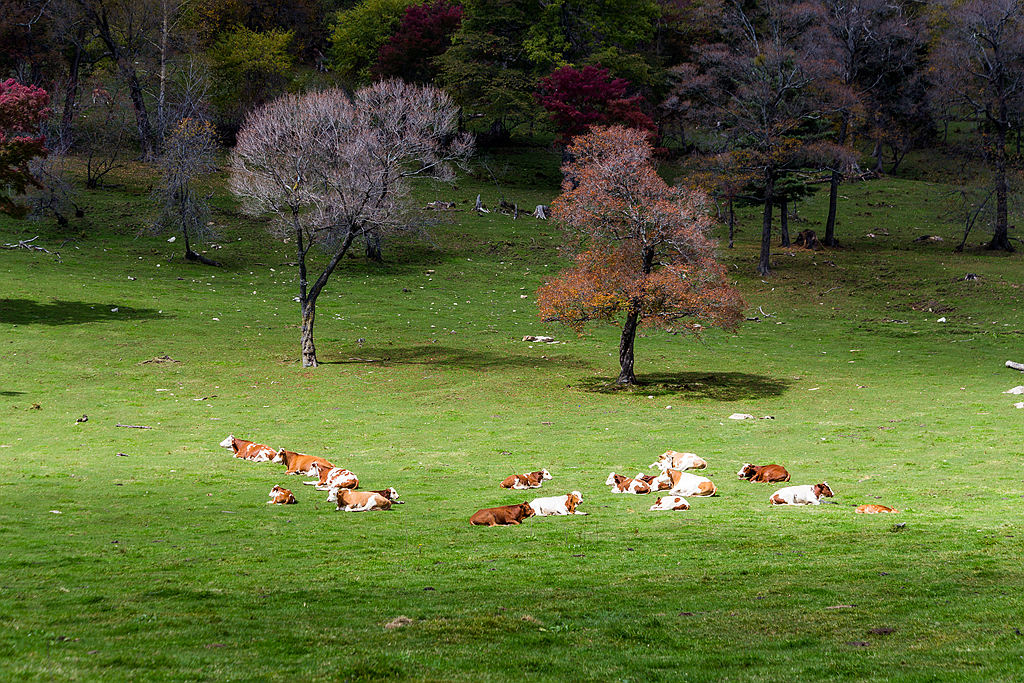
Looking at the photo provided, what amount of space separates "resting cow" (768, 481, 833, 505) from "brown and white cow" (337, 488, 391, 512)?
21.9 feet

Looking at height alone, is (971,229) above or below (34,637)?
above

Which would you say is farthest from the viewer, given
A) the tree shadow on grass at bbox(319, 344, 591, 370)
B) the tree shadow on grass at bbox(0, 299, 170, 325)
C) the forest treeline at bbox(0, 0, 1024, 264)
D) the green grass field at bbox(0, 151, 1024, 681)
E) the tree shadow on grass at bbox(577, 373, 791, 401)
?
the forest treeline at bbox(0, 0, 1024, 264)

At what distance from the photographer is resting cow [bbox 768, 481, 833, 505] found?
44.5 feet

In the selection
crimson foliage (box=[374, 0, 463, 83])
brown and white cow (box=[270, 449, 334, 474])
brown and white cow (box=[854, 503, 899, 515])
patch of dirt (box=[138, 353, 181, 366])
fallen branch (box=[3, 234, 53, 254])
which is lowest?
patch of dirt (box=[138, 353, 181, 366])

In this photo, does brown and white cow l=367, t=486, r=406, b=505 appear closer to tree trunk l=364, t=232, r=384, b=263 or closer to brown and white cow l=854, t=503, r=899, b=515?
brown and white cow l=854, t=503, r=899, b=515

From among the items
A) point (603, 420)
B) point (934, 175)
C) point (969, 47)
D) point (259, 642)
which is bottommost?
point (603, 420)

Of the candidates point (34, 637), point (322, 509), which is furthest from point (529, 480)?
point (34, 637)

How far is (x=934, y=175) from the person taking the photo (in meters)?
81.6

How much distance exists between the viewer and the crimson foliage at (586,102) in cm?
6544

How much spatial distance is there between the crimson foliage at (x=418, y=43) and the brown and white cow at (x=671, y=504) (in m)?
72.3

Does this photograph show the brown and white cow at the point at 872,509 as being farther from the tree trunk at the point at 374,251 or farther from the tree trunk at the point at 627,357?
the tree trunk at the point at 374,251

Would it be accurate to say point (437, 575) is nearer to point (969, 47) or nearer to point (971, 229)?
point (969, 47)

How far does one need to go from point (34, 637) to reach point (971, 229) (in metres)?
67.8

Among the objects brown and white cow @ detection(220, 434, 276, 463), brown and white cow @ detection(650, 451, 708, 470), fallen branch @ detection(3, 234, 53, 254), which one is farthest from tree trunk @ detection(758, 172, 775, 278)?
fallen branch @ detection(3, 234, 53, 254)
